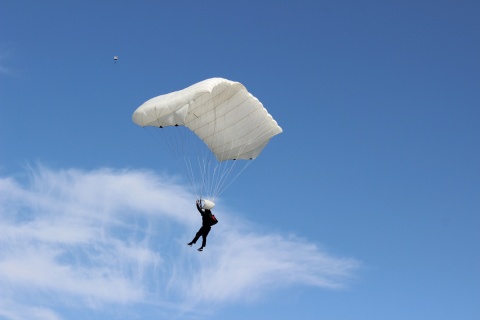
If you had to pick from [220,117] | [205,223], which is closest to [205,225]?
[205,223]

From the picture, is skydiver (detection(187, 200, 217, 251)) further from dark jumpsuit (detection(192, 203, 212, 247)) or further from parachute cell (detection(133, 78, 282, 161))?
parachute cell (detection(133, 78, 282, 161))

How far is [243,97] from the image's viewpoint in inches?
1908

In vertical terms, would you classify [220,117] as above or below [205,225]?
above

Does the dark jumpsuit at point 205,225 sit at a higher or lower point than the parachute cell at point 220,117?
lower

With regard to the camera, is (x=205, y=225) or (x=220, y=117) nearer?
(x=205, y=225)

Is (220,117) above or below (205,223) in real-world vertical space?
above

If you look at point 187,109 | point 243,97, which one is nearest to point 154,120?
point 187,109

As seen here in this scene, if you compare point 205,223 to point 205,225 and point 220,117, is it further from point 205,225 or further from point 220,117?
point 220,117

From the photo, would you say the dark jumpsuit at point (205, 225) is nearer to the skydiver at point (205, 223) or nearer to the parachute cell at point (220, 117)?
the skydiver at point (205, 223)

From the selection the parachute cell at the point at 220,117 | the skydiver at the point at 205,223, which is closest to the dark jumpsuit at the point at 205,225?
the skydiver at the point at 205,223

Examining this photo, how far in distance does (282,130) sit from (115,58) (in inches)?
371

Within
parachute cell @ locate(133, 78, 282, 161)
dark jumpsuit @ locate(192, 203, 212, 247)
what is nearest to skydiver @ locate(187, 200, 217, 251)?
dark jumpsuit @ locate(192, 203, 212, 247)

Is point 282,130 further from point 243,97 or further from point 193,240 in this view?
point 193,240

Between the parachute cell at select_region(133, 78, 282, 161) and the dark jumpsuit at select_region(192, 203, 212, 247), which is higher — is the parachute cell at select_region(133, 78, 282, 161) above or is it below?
above
